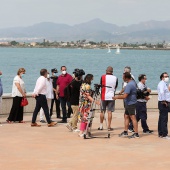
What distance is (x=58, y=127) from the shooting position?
1415cm

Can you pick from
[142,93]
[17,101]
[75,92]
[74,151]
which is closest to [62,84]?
[17,101]

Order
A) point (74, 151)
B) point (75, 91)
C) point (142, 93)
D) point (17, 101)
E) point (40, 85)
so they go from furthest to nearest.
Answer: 1. point (17, 101)
2. point (40, 85)
3. point (75, 91)
4. point (142, 93)
5. point (74, 151)

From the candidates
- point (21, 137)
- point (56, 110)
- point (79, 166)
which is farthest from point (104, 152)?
point (56, 110)

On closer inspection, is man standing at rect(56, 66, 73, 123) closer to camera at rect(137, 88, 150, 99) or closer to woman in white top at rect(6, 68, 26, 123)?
woman in white top at rect(6, 68, 26, 123)

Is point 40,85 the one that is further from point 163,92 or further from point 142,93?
point 163,92

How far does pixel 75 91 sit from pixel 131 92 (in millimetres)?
1483

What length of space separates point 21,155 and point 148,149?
93.3 inches

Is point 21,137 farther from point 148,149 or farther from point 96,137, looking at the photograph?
point 148,149

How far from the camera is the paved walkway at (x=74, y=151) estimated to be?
9672 millimetres

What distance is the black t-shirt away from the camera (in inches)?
520

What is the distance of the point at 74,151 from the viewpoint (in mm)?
10852

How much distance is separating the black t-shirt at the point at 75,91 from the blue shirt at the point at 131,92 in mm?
1315

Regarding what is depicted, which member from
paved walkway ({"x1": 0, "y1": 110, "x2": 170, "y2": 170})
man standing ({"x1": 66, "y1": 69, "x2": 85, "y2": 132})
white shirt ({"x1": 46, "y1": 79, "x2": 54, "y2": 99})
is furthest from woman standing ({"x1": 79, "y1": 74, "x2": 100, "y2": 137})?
white shirt ({"x1": 46, "y1": 79, "x2": 54, "y2": 99})

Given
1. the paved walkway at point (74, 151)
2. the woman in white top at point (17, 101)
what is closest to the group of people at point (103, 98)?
the woman in white top at point (17, 101)
